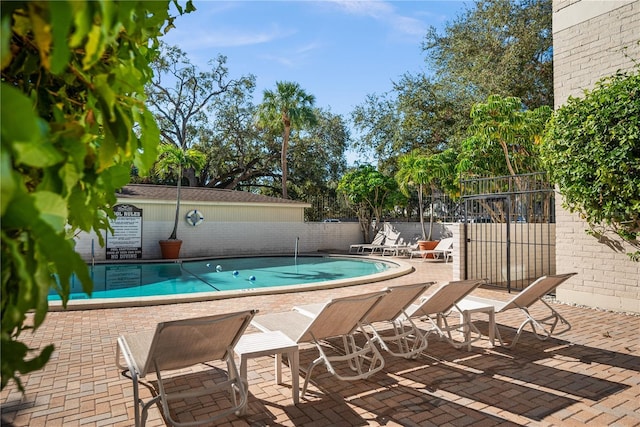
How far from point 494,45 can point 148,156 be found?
21954 mm

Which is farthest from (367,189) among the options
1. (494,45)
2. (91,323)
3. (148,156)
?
(148,156)

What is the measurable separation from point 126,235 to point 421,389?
15.8 metres

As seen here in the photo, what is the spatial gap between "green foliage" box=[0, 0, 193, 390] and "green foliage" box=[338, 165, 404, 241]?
20548 millimetres

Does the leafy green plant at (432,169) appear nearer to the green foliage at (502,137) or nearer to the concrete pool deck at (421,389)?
the green foliage at (502,137)

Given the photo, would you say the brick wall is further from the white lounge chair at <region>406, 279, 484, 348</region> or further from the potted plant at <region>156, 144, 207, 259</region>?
the potted plant at <region>156, 144, 207, 259</region>

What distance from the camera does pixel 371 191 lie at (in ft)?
71.6

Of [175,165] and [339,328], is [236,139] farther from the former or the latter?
[339,328]

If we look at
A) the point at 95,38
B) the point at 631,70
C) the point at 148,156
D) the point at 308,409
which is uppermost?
the point at 631,70

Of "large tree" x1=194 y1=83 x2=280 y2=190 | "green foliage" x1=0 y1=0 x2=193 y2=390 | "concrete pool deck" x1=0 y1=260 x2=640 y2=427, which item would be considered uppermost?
"large tree" x1=194 y1=83 x2=280 y2=190

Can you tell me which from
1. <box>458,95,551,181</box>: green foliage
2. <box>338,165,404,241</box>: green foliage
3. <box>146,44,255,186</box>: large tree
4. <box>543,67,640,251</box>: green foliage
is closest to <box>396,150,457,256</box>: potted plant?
<box>458,95,551,181</box>: green foliage

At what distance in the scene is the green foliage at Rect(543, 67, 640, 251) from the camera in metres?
6.22

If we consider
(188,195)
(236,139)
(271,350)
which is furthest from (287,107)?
(271,350)

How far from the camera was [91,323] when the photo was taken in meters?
6.64

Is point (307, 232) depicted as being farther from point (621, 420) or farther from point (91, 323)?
point (621, 420)
